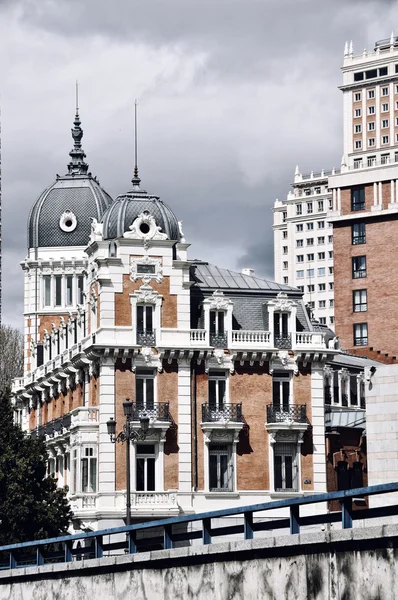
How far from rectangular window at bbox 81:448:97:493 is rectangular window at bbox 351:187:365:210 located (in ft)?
196

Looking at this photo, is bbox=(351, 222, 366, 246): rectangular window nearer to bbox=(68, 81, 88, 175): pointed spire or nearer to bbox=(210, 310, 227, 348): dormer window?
bbox=(68, 81, 88, 175): pointed spire

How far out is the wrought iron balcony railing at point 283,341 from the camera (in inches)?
3127

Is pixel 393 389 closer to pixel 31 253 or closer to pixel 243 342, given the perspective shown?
pixel 243 342

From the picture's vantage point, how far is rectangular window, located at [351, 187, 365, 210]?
132 metres

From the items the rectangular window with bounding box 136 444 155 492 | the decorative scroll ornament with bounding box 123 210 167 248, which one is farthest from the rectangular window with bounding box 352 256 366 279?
the rectangular window with bounding box 136 444 155 492

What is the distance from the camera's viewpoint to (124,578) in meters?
31.3

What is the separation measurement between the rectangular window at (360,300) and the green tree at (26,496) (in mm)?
58177

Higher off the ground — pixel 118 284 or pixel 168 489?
pixel 118 284

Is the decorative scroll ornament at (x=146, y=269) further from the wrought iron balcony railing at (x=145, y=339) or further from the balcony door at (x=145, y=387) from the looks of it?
the balcony door at (x=145, y=387)

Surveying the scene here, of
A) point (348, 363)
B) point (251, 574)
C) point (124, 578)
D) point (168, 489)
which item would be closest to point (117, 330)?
point (168, 489)

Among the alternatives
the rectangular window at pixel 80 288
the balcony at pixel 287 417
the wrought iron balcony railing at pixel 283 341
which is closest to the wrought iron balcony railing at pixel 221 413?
the balcony at pixel 287 417

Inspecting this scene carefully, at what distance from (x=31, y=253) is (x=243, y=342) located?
27588mm

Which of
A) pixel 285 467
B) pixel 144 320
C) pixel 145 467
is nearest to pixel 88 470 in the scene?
pixel 145 467

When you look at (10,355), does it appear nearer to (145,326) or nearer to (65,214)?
(65,214)
